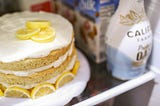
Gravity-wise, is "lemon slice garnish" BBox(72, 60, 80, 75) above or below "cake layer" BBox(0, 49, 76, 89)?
below

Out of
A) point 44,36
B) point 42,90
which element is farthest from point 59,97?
point 44,36

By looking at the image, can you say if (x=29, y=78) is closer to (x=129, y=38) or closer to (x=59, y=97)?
(x=59, y=97)

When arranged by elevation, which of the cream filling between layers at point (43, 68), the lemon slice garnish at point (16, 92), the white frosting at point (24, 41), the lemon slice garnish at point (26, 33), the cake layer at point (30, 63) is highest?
the lemon slice garnish at point (26, 33)

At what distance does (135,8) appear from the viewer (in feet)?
2.11

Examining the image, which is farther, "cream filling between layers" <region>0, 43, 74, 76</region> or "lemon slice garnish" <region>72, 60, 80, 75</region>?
"lemon slice garnish" <region>72, 60, 80, 75</region>

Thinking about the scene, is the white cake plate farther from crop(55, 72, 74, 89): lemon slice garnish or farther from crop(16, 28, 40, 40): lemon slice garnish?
crop(16, 28, 40, 40): lemon slice garnish

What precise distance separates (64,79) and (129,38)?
0.19 m

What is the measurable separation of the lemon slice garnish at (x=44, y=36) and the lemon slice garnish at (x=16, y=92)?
12 centimetres

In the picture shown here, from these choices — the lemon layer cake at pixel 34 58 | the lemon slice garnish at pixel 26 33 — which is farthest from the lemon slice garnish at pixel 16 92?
the lemon slice garnish at pixel 26 33

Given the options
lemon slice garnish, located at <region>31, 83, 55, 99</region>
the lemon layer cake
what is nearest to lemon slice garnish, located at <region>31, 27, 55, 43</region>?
the lemon layer cake

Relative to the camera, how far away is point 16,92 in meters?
0.64

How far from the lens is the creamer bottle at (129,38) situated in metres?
0.65

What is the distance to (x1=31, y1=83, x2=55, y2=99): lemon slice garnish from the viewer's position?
64 centimetres

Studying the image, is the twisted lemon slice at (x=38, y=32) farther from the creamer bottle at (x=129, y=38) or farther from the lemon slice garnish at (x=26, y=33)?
the creamer bottle at (x=129, y=38)
